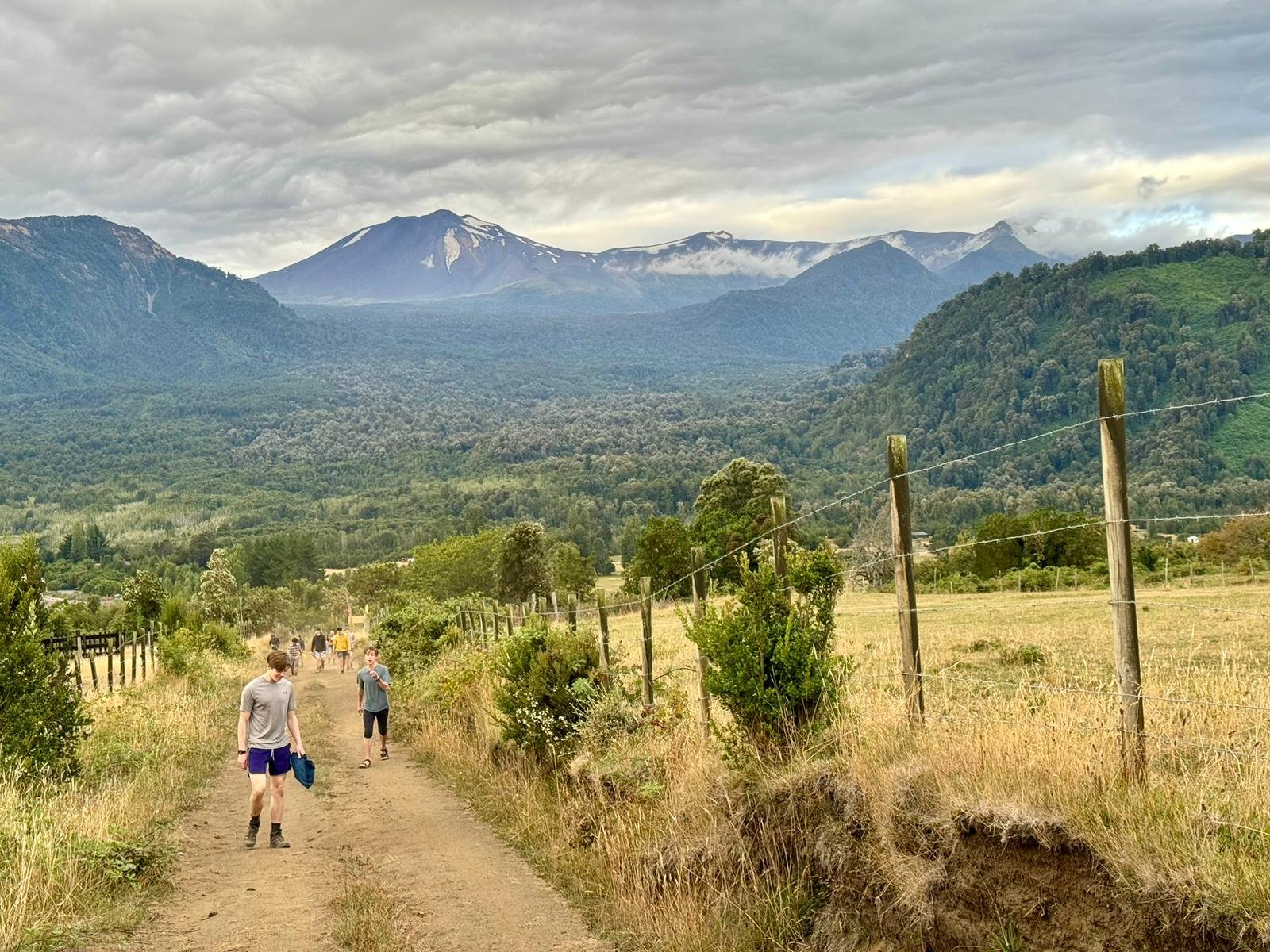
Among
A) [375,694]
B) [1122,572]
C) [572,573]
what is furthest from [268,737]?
[572,573]

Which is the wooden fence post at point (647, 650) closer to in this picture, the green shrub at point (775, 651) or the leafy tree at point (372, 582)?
the green shrub at point (775, 651)

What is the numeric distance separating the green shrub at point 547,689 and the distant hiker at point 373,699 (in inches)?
182

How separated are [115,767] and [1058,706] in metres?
12.3

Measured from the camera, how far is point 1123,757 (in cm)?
655

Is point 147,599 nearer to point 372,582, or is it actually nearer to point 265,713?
point 265,713

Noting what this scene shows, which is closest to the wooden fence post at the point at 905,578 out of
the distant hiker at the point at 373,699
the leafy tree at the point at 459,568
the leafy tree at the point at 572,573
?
the distant hiker at the point at 373,699

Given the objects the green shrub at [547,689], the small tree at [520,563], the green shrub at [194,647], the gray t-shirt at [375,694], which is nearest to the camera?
the green shrub at [547,689]

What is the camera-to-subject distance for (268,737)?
12.4 metres

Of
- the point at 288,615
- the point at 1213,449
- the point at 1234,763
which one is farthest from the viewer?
the point at 1213,449

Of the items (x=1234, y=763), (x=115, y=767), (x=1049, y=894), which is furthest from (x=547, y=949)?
(x=115, y=767)

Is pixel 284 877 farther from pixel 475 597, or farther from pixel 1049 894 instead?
pixel 475 597

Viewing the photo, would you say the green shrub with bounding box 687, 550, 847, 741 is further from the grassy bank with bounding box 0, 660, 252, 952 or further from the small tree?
the small tree

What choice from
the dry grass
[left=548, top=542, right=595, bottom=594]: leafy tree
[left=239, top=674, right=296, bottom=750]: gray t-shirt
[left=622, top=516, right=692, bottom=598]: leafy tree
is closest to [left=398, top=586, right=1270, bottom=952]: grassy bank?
the dry grass

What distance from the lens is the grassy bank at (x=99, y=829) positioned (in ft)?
28.9
